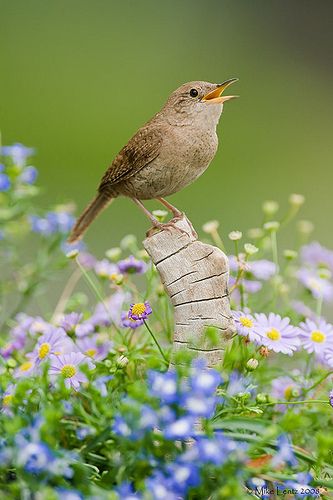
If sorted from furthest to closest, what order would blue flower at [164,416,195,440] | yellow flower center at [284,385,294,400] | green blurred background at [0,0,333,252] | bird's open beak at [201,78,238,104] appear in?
green blurred background at [0,0,333,252]
bird's open beak at [201,78,238,104]
yellow flower center at [284,385,294,400]
blue flower at [164,416,195,440]

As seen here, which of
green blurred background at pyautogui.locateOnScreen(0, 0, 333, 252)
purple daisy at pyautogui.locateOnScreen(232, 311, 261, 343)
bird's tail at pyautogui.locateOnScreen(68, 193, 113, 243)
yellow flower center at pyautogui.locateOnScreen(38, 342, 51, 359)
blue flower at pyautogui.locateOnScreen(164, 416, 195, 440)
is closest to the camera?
blue flower at pyautogui.locateOnScreen(164, 416, 195, 440)

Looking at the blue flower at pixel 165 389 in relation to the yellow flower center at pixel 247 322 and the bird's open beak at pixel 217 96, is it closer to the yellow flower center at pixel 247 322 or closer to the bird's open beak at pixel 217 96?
the yellow flower center at pixel 247 322

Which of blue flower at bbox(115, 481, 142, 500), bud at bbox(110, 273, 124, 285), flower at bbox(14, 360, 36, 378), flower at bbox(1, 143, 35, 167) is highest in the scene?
flower at bbox(1, 143, 35, 167)

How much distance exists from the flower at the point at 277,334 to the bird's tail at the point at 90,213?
57cm

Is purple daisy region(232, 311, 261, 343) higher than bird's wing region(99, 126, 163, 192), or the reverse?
bird's wing region(99, 126, 163, 192)

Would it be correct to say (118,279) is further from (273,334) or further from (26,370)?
(273,334)

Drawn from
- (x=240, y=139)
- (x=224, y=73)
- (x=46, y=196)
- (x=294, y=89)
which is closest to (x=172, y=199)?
(x=46, y=196)

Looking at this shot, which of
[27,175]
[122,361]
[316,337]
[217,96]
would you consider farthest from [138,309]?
[27,175]

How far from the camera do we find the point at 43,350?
1.55m

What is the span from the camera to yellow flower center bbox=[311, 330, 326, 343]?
157cm

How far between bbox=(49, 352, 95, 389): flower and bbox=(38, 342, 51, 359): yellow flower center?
39 millimetres

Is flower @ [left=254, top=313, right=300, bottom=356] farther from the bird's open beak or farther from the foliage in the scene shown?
the bird's open beak

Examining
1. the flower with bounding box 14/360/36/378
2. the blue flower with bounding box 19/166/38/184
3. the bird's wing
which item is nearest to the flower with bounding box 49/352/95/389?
the flower with bounding box 14/360/36/378

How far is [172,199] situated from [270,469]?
3.92 m
